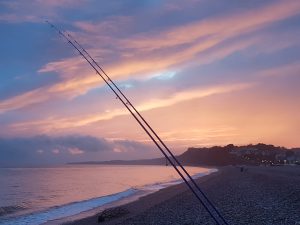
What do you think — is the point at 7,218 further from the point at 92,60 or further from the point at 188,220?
the point at 92,60

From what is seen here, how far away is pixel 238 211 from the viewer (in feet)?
63.3

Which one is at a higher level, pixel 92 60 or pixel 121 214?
pixel 92 60

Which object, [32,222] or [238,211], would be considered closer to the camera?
[238,211]

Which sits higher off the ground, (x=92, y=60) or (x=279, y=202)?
(x=92, y=60)

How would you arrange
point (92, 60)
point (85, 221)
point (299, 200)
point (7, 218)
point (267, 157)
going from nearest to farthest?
point (92, 60) < point (299, 200) < point (85, 221) < point (7, 218) < point (267, 157)

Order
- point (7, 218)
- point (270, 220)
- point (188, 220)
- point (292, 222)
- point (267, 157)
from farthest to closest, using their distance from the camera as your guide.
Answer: point (267, 157) → point (7, 218) → point (188, 220) → point (270, 220) → point (292, 222)

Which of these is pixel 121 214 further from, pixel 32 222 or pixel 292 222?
pixel 292 222

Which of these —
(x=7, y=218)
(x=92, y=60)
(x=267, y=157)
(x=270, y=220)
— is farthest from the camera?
(x=267, y=157)

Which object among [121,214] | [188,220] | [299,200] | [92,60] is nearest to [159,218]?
[188,220]

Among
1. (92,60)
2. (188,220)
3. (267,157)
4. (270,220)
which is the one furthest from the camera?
(267,157)

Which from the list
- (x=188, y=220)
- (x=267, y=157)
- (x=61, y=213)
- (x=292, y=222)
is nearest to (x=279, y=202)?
(x=188, y=220)

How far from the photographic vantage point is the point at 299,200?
20766 mm

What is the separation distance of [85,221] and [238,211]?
1009cm

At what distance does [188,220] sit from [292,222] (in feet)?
17.5
